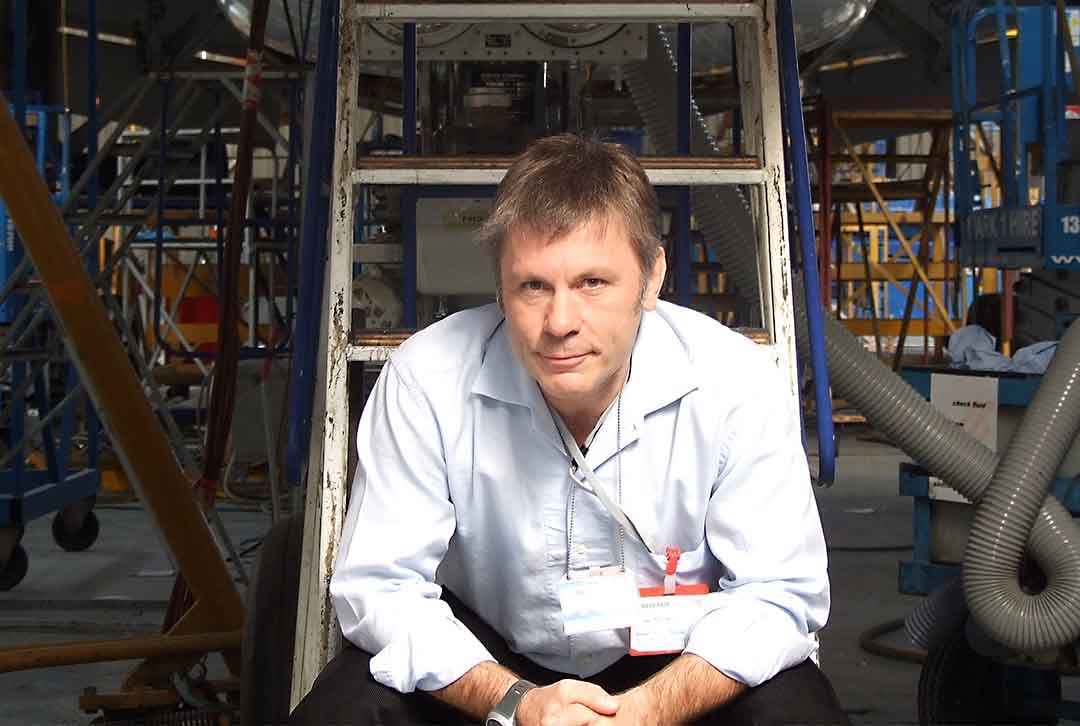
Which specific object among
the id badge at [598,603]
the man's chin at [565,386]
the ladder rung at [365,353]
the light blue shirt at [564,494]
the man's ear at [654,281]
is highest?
the man's ear at [654,281]

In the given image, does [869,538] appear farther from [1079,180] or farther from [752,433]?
[752,433]

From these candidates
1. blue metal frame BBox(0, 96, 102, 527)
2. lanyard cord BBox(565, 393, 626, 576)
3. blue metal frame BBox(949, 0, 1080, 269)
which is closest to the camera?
lanyard cord BBox(565, 393, 626, 576)

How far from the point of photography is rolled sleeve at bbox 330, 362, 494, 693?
2.37 metres

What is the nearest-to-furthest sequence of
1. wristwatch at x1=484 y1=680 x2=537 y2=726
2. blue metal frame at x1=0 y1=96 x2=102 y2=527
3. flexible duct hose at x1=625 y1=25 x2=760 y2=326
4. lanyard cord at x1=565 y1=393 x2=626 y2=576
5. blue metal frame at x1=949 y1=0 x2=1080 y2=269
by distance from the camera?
wristwatch at x1=484 y1=680 x2=537 y2=726, lanyard cord at x1=565 y1=393 x2=626 y2=576, flexible duct hose at x1=625 y1=25 x2=760 y2=326, blue metal frame at x1=949 y1=0 x2=1080 y2=269, blue metal frame at x1=0 y1=96 x2=102 y2=527

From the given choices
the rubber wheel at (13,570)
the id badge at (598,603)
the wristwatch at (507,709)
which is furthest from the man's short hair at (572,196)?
the rubber wheel at (13,570)

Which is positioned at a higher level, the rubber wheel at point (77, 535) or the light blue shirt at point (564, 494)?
the light blue shirt at point (564, 494)

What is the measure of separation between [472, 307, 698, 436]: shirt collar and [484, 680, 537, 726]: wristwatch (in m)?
0.42

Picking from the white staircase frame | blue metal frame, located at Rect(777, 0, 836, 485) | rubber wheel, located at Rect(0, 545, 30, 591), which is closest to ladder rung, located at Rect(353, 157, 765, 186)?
the white staircase frame

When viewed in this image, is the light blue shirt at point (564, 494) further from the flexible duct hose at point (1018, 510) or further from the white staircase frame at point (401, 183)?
the flexible duct hose at point (1018, 510)

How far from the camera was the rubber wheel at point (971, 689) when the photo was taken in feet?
11.4

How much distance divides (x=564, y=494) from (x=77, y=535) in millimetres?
4780

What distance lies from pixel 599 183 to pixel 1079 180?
4.13 m

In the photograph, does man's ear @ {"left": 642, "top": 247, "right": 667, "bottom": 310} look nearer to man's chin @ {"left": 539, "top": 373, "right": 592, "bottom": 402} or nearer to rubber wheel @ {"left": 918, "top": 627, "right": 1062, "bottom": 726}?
man's chin @ {"left": 539, "top": 373, "right": 592, "bottom": 402}

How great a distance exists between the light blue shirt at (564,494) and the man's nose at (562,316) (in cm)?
19
